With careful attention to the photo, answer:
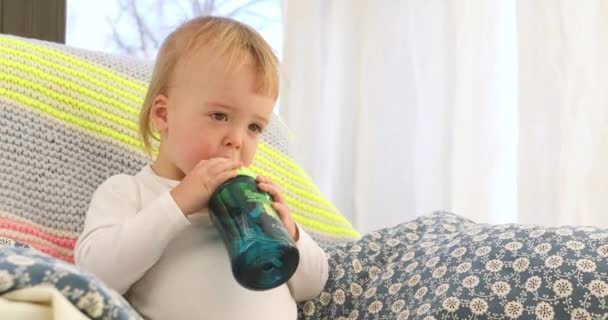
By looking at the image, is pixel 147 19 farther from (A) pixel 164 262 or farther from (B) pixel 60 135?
(A) pixel 164 262

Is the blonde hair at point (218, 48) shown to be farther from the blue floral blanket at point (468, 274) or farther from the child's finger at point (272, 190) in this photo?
the blue floral blanket at point (468, 274)

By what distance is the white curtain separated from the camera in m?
1.33

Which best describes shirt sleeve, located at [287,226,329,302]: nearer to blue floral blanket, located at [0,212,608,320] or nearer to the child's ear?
blue floral blanket, located at [0,212,608,320]

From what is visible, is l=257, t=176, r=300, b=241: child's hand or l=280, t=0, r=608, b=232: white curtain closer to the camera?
l=257, t=176, r=300, b=241: child's hand

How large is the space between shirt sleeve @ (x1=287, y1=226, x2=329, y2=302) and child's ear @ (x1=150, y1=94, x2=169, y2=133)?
0.69ft

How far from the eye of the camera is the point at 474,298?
79 centimetres

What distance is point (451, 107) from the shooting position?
152cm

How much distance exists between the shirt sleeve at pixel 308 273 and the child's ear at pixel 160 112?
0.69ft

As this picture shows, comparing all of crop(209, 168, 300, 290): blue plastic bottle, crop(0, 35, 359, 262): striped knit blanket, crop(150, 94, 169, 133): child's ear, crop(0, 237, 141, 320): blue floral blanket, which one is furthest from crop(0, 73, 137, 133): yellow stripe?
crop(0, 237, 141, 320): blue floral blanket

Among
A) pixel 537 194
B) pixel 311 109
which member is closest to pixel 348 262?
pixel 537 194

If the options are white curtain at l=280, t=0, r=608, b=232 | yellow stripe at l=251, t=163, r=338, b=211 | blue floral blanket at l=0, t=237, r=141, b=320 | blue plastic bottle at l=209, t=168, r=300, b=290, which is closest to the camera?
blue floral blanket at l=0, t=237, r=141, b=320

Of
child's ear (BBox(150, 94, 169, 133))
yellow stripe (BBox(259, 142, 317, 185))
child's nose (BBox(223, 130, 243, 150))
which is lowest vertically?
yellow stripe (BBox(259, 142, 317, 185))

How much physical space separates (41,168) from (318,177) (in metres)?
0.82

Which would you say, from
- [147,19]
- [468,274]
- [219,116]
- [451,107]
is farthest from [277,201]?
[147,19]
